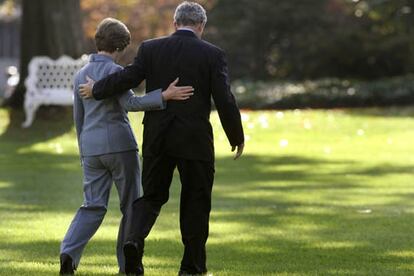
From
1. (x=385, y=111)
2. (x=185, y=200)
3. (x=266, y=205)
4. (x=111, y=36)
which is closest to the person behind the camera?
(x=185, y=200)

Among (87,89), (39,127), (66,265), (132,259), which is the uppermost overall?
(87,89)

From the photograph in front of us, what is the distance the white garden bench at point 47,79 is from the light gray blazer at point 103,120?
1485 cm

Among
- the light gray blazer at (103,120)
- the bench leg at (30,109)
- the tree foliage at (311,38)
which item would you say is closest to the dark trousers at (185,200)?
the light gray blazer at (103,120)

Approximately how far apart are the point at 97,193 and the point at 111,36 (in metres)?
1.06

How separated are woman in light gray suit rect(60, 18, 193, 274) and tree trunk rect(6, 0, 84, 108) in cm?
1551

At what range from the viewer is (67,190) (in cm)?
1473

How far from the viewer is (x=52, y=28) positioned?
23.3 metres

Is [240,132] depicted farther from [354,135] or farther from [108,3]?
[108,3]

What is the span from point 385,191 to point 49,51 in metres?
10.5

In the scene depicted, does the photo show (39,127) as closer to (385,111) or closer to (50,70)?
(50,70)

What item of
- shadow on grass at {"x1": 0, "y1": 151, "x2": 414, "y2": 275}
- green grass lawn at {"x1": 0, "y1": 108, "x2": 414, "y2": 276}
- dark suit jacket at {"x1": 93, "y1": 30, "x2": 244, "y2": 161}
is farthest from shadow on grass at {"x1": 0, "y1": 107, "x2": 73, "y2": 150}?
dark suit jacket at {"x1": 93, "y1": 30, "x2": 244, "y2": 161}

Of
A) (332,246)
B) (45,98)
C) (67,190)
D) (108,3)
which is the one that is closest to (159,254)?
(332,246)

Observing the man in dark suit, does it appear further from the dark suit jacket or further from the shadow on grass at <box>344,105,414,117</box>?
the shadow on grass at <box>344,105,414,117</box>

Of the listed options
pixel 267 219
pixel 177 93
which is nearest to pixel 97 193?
pixel 177 93
